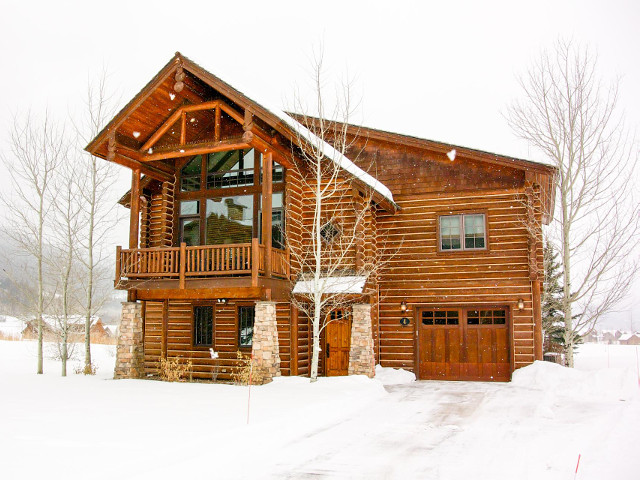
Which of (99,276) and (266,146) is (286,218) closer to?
(266,146)

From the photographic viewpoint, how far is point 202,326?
19.2m

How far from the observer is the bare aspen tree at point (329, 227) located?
1562 cm

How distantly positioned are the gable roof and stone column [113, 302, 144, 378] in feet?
15.9

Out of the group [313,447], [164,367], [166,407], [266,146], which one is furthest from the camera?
[164,367]

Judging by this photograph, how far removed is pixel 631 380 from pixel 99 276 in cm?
1632

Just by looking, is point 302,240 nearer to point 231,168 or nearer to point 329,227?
point 329,227

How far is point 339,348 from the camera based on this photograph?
17.6 m

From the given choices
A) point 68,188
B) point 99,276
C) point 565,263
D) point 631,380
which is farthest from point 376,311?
point 68,188

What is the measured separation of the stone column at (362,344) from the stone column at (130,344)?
19.9 feet

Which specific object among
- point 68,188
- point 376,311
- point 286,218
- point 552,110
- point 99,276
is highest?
point 552,110

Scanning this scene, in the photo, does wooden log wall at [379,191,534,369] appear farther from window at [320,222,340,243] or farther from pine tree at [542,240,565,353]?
pine tree at [542,240,565,353]

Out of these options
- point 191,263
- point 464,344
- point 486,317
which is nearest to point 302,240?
point 191,263

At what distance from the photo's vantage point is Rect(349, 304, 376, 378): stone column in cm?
1558

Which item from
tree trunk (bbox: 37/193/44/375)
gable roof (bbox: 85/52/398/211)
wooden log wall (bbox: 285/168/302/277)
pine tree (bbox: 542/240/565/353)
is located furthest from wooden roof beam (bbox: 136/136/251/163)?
pine tree (bbox: 542/240/565/353)
